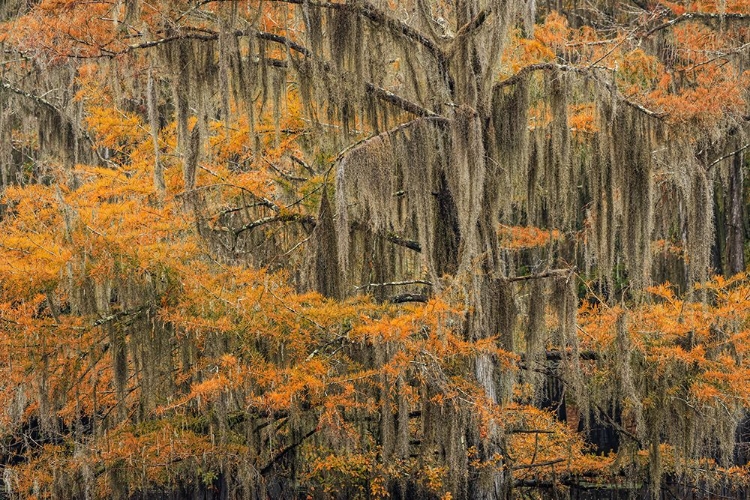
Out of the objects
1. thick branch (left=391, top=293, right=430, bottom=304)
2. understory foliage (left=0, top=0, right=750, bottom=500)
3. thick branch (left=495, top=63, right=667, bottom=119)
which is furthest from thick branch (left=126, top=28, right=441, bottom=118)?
thick branch (left=391, top=293, right=430, bottom=304)

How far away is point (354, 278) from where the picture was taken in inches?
411

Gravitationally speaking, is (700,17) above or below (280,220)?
above

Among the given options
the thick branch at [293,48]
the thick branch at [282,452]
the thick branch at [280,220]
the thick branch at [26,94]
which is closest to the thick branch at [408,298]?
the thick branch at [280,220]

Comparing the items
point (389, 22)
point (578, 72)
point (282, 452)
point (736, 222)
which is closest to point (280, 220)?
point (282, 452)

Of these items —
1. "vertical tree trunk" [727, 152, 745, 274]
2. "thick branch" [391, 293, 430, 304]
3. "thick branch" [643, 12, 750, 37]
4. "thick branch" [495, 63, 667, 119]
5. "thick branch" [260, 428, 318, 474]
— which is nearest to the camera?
"thick branch" [495, 63, 667, 119]

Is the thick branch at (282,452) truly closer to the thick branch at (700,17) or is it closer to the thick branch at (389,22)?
the thick branch at (389,22)

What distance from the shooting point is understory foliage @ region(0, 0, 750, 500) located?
9.63 metres

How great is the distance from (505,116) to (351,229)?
197cm

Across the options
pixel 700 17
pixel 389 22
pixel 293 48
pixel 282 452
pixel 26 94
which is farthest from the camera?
pixel 700 17

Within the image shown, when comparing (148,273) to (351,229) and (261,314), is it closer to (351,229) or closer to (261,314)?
(261,314)

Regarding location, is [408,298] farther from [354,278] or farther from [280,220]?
[280,220]

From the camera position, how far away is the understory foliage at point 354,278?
963 cm

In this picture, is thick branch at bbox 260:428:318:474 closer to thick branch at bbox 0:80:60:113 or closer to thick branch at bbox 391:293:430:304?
thick branch at bbox 391:293:430:304

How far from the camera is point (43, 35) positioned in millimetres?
9828
